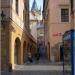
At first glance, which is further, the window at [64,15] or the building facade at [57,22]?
the window at [64,15]

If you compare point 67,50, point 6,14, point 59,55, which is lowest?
point 59,55

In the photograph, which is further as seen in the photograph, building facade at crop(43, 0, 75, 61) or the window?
the window

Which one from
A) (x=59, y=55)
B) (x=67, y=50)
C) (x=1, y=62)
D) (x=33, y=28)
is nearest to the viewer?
(x=67, y=50)

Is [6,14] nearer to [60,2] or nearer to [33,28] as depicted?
[60,2]

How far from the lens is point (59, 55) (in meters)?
43.7

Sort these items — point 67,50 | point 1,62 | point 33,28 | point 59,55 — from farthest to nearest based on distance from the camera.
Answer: point 33,28, point 59,55, point 1,62, point 67,50

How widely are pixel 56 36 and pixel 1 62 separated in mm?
18912

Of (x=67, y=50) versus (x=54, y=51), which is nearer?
(x=67, y=50)

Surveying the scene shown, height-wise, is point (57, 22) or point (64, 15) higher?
point (64, 15)

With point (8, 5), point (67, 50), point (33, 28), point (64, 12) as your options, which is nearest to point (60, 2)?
point (64, 12)

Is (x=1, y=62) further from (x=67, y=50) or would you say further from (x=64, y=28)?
(x=64, y=28)

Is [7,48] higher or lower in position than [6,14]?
lower

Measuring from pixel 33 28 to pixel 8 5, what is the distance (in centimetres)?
7285

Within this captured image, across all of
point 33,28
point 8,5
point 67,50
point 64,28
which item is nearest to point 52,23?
point 64,28
